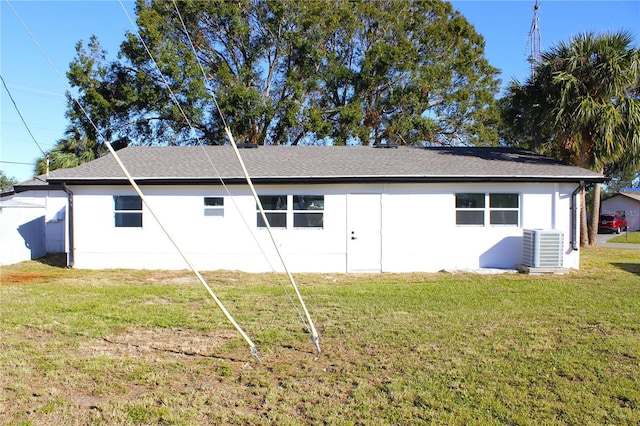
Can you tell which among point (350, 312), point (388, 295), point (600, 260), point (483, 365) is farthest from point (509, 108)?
point (483, 365)

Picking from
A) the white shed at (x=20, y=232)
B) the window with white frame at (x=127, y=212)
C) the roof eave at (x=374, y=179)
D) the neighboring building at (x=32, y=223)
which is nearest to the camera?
the roof eave at (x=374, y=179)

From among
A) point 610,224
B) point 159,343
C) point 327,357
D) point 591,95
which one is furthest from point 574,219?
point 610,224

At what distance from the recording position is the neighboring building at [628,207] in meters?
41.6

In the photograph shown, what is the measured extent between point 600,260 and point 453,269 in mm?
Result: 6151

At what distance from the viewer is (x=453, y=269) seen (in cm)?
1277

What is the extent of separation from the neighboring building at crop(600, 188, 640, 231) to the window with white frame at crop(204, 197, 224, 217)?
40.8 m

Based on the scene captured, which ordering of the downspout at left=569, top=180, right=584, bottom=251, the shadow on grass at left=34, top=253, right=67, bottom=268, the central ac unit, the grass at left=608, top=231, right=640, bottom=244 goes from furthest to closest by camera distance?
the grass at left=608, top=231, right=640, bottom=244
the shadow on grass at left=34, top=253, right=67, bottom=268
the downspout at left=569, top=180, right=584, bottom=251
the central ac unit

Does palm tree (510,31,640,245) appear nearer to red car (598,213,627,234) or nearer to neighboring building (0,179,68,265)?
neighboring building (0,179,68,265)

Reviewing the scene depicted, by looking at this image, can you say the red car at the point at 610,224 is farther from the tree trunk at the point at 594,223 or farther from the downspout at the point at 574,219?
the downspout at the point at 574,219

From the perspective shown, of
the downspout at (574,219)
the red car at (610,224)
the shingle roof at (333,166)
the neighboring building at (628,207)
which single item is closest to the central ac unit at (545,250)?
the downspout at (574,219)

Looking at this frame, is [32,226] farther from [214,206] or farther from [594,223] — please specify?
[594,223]

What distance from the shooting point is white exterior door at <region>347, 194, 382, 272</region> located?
42.5ft

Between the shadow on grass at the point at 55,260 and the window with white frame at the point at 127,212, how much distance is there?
2.28m

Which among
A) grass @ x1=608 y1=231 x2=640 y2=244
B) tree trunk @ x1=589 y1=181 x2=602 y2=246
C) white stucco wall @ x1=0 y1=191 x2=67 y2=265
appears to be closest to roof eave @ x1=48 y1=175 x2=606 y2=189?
white stucco wall @ x1=0 y1=191 x2=67 y2=265
